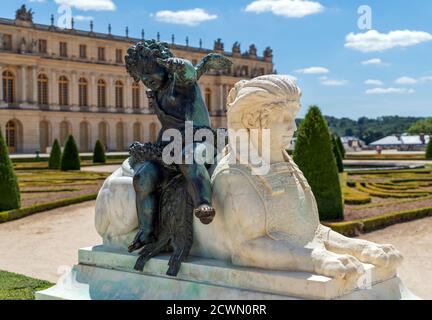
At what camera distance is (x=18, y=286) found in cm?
462

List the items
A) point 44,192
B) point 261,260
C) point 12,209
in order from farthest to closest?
point 44,192, point 12,209, point 261,260

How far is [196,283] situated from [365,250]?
35.9 inches

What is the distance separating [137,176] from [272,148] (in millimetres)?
809

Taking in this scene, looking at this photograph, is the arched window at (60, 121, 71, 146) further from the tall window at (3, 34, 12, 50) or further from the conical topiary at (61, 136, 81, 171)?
the conical topiary at (61, 136, 81, 171)

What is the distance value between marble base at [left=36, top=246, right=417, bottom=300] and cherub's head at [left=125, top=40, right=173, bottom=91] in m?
1.07

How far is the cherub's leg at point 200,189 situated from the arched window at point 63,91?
36.5 metres

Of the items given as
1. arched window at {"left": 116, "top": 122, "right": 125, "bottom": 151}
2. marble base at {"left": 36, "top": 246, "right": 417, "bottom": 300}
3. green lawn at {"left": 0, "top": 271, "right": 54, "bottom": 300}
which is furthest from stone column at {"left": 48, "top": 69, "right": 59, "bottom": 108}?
marble base at {"left": 36, "top": 246, "right": 417, "bottom": 300}

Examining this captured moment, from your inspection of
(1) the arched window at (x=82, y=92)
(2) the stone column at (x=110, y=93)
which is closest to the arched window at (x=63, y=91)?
(1) the arched window at (x=82, y=92)

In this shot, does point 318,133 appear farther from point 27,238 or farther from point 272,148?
point 272,148

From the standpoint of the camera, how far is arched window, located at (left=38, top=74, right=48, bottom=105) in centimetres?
3647

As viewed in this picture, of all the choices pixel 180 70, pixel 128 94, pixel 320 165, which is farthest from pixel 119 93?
pixel 180 70

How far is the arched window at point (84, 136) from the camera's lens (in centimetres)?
3878

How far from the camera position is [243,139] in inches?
118
